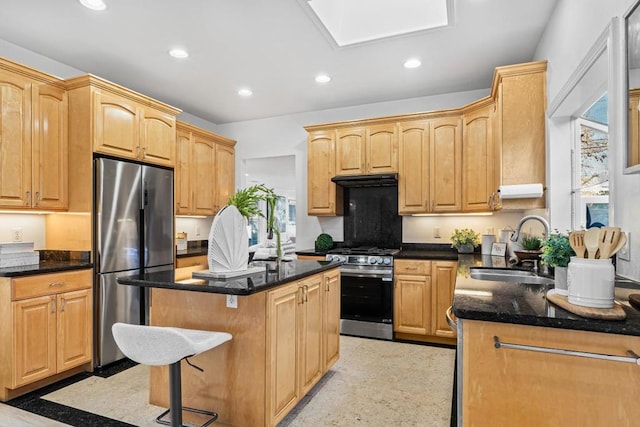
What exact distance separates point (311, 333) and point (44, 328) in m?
2.00

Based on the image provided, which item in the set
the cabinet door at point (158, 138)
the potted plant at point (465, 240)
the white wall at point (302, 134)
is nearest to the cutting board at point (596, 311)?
the potted plant at point (465, 240)

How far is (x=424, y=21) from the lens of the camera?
287 centimetres

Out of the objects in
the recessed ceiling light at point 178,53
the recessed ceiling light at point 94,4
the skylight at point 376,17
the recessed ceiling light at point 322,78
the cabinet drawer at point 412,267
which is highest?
the skylight at point 376,17

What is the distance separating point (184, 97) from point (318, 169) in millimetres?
1843

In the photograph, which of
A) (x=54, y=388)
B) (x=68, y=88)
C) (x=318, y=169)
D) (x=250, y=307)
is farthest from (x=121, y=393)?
(x=318, y=169)

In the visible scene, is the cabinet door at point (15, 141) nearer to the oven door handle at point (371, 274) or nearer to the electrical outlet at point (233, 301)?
the electrical outlet at point (233, 301)

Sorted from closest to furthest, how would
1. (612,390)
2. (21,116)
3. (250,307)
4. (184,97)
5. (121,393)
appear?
1. (612,390)
2. (250,307)
3. (121,393)
4. (21,116)
5. (184,97)

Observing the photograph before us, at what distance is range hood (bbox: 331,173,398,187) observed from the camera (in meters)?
4.22

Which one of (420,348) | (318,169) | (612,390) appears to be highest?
(318,169)

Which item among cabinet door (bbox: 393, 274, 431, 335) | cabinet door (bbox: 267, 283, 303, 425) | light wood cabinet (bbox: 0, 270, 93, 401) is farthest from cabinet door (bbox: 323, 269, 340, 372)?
light wood cabinet (bbox: 0, 270, 93, 401)

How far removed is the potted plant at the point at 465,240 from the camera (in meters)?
4.00

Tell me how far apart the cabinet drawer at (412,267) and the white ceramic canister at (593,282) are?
8.03 feet

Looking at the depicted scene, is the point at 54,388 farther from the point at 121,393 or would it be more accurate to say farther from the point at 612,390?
the point at 612,390

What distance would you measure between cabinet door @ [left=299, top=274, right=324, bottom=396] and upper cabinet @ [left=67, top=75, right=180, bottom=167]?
220cm
